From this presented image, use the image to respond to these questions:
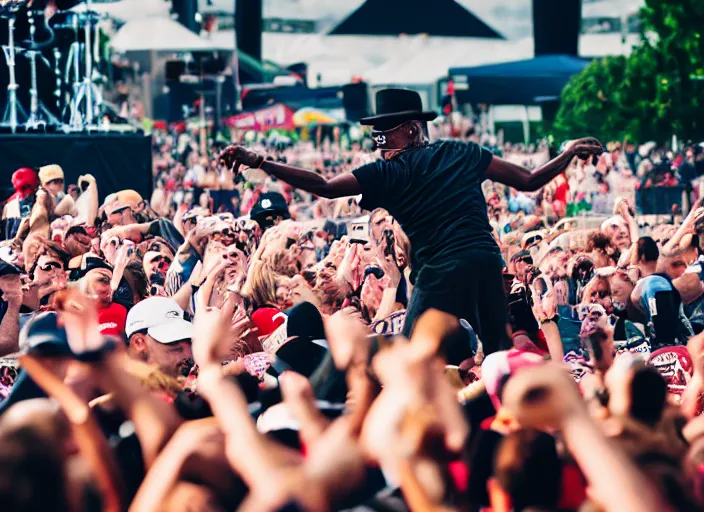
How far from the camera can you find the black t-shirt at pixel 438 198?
20.8 ft

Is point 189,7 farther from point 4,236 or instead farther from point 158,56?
point 4,236

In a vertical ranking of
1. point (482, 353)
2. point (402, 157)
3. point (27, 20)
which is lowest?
point (482, 353)

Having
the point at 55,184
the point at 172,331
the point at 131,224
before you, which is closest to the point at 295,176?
the point at 172,331

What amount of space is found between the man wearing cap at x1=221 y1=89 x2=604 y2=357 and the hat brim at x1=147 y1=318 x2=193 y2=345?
961mm

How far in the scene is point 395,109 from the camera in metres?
6.48

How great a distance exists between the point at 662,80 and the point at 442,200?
75.6 ft

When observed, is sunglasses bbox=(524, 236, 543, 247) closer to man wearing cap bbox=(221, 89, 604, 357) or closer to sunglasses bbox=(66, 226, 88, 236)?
sunglasses bbox=(66, 226, 88, 236)

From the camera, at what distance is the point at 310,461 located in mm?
3555

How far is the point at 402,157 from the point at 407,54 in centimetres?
3303

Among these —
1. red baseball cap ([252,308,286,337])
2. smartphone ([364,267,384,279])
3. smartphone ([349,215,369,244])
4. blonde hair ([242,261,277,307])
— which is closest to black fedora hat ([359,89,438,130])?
red baseball cap ([252,308,286,337])

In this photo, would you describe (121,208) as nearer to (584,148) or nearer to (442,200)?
(442,200)

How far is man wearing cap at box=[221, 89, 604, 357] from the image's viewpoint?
6316mm

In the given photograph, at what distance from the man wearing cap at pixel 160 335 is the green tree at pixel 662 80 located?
74.1 ft

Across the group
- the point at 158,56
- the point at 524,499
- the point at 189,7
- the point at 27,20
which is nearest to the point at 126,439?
the point at 524,499
